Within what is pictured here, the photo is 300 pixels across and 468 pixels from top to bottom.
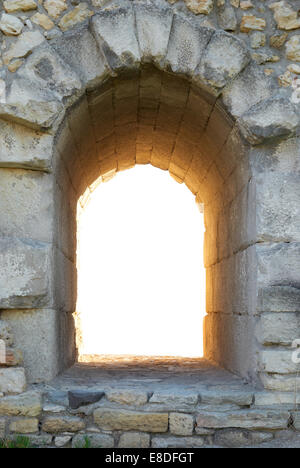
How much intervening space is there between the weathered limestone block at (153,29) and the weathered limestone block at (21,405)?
2592 mm

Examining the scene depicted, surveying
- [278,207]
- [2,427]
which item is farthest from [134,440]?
[278,207]

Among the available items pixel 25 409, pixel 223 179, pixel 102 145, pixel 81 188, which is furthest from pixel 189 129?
→ pixel 25 409

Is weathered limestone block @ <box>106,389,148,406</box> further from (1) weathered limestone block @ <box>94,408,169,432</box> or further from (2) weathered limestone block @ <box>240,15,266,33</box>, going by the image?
(2) weathered limestone block @ <box>240,15,266,33</box>

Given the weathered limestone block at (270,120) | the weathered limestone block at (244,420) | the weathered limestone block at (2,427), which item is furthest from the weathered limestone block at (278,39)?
the weathered limestone block at (2,427)

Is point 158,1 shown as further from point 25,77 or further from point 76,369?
point 76,369

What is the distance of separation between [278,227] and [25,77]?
2.13 metres

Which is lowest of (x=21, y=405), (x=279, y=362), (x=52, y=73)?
(x=21, y=405)

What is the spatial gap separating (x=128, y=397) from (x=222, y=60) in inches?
100

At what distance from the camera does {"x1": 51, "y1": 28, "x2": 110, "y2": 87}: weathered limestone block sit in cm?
383

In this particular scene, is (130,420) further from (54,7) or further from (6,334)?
(54,7)

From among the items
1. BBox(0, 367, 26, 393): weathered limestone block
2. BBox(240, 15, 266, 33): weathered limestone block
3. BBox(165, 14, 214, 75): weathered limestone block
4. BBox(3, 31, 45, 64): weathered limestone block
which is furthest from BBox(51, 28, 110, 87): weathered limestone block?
BBox(0, 367, 26, 393): weathered limestone block

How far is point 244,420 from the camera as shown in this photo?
3510 millimetres

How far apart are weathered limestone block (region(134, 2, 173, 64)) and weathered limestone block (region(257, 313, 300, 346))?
6.91ft

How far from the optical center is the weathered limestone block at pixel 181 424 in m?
3.51
